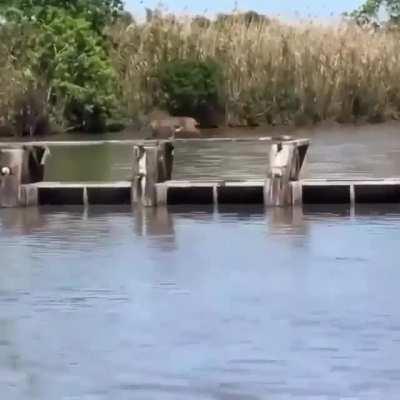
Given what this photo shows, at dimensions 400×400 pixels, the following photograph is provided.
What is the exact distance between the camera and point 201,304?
10344 mm

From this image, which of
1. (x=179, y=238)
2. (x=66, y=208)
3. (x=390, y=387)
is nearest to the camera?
(x=390, y=387)

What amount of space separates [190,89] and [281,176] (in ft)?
65.6

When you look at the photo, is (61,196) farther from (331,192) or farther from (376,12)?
(376,12)

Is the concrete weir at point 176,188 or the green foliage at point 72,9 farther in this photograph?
the green foliage at point 72,9

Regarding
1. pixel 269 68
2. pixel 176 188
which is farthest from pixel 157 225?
pixel 269 68

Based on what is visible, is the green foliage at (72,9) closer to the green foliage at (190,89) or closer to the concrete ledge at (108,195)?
the green foliage at (190,89)

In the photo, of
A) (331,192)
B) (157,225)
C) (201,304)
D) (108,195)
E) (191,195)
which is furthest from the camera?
(108,195)

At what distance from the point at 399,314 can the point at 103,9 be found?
107ft

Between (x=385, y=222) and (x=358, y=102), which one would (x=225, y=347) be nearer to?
(x=385, y=222)

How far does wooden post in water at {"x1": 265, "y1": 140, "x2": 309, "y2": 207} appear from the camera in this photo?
16578mm

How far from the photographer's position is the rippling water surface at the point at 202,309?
26.5 feet

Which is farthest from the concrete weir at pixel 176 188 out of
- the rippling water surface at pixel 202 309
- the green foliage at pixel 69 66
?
the green foliage at pixel 69 66

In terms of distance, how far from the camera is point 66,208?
17.2 m

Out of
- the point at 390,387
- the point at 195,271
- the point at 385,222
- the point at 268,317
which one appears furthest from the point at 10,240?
the point at 390,387
